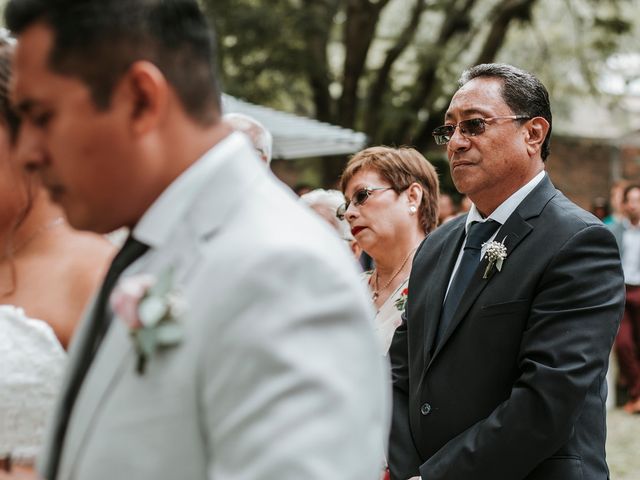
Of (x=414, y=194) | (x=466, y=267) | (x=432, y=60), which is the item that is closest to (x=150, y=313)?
(x=466, y=267)

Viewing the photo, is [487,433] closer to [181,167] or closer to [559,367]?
[559,367]

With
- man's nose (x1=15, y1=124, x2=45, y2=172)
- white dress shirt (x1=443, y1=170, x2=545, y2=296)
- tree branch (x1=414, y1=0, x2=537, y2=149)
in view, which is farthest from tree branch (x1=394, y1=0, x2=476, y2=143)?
man's nose (x1=15, y1=124, x2=45, y2=172)

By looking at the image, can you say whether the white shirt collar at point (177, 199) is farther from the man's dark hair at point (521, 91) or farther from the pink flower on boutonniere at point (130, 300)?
the man's dark hair at point (521, 91)

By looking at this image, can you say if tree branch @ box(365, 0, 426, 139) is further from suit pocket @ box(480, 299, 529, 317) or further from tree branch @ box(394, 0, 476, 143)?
suit pocket @ box(480, 299, 529, 317)

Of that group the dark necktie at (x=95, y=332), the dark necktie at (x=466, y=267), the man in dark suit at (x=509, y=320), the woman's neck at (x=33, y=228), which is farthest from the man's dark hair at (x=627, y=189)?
the dark necktie at (x=95, y=332)

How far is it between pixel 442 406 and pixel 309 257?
2073 mm

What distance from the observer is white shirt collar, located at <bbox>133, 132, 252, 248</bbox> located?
1498mm

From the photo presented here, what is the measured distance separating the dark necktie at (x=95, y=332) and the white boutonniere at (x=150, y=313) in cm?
31

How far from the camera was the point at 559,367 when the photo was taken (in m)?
3.07

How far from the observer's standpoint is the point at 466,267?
352 cm

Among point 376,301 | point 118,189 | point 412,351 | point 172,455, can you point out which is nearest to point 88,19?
point 118,189

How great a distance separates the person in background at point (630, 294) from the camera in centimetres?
1090

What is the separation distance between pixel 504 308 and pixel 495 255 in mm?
218

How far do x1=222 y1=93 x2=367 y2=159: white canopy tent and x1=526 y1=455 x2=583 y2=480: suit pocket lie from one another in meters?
8.36
